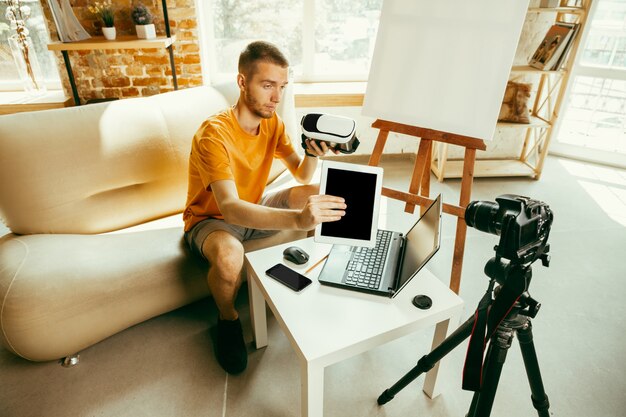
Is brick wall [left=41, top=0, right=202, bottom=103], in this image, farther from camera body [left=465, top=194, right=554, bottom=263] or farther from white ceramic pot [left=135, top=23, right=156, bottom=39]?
camera body [left=465, top=194, right=554, bottom=263]

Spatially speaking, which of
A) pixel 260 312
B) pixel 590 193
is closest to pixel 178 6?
pixel 260 312

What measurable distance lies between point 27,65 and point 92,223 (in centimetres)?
182

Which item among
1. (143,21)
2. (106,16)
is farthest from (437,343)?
(106,16)

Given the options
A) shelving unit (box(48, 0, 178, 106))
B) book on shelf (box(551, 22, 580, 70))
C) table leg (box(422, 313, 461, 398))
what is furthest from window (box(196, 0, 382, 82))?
table leg (box(422, 313, 461, 398))

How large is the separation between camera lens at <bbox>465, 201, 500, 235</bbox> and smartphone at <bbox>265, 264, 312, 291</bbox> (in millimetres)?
511

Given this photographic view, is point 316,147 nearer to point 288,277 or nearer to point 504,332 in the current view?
point 288,277

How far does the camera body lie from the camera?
0.82m

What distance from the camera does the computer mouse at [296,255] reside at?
125 centimetres

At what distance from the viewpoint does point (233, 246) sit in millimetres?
1389

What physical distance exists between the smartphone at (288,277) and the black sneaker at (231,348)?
356 mm

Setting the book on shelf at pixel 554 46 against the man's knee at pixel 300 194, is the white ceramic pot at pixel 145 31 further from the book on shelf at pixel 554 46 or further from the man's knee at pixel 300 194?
the book on shelf at pixel 554 46

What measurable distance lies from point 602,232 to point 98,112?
2824 millimetres

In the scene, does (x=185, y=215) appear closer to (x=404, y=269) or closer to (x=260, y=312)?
(x=260, y=312)

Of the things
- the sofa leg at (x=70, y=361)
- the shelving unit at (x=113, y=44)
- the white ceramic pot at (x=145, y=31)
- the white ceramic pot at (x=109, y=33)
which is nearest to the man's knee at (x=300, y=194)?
the sofa leg at (x=70, y=361)
